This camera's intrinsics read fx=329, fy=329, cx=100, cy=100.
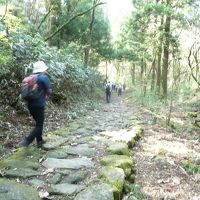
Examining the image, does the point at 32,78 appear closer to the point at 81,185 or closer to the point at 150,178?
the point at 81,185

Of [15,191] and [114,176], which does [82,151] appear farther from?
[15,191]

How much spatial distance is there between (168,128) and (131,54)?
25247 mm

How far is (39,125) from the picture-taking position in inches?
251

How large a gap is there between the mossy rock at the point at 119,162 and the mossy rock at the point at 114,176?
0.24 meters

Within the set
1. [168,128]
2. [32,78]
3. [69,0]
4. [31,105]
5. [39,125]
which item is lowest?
[168,128]

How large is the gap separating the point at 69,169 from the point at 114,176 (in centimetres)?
86

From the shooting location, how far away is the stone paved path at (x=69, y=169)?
4.27 metres

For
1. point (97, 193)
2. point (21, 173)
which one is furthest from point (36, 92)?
point (97, 193)

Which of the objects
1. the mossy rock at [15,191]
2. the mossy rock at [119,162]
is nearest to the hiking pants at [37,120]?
the mossy rock at [119,162]

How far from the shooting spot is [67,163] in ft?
18.6

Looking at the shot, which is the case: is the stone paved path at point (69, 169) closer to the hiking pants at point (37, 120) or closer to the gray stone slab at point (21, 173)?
Result: the gray stone slab at point (21, 173)

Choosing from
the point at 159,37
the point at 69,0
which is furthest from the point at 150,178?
the point at 69,0

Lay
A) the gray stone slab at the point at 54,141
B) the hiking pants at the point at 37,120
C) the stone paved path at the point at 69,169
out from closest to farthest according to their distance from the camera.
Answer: the stone paved path at the point at 69,169 → the hiking pants at the point at 37,120 → the gray stone slab at the point at 54,141

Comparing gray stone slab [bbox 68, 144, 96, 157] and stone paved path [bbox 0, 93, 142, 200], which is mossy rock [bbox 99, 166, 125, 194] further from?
gray stone slab [bbox 68, 144, 96, 157]
